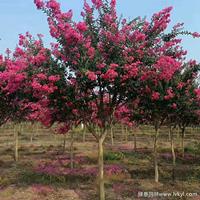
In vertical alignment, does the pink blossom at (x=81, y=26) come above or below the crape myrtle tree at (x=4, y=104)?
above

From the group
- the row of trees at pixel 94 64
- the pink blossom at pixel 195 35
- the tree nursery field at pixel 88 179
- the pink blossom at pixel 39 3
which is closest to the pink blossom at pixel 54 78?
the row of trees at pixel 94 64

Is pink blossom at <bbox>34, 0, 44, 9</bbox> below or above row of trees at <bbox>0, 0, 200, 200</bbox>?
above

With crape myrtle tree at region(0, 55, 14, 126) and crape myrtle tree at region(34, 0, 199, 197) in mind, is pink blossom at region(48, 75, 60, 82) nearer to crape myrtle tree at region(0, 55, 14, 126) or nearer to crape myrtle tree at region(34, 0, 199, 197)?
crape myrtle tree at region(34, 0, 199, 197)

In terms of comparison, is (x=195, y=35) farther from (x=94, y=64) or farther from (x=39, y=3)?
(x=39, y=3)

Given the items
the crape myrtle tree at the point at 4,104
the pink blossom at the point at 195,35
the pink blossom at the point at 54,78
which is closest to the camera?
the pink blossom at the point at 54,78

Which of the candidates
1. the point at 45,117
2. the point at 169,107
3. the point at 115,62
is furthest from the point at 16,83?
the point at 169,107

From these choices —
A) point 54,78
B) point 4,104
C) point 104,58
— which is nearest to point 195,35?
point 104,58

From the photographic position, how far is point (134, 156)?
29391 millimetres

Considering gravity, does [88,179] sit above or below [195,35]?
below

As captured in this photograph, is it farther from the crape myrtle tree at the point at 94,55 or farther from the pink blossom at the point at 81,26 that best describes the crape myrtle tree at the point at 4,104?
the pink blossom at the point at 81,26

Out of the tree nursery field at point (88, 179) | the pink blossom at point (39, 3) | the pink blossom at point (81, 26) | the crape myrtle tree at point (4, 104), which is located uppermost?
the pink blossom at point (39, 3)

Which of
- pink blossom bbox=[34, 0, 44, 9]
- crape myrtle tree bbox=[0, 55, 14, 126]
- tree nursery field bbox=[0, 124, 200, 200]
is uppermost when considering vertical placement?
pink blossom bbox=[34, 0, 44, 9]

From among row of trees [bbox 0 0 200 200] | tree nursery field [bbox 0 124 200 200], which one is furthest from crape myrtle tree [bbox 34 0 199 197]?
tree nursery field [bbox 0 124 200 200]

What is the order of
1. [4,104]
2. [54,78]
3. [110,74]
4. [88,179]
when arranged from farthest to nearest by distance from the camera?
1. [88,179]
2. [4,104]
3. [54,78]
4. [110,74]
